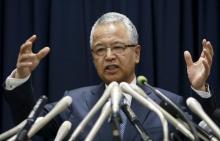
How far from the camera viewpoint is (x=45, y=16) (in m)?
2.15

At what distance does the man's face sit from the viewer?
1479mm

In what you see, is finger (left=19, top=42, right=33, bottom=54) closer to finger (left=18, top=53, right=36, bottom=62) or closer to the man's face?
finger (left=18, top=53, right=36, bottom=62)

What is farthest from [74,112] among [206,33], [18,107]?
[206,33]

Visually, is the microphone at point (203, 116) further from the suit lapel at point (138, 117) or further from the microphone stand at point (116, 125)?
the suit lapel at point (138, 117)

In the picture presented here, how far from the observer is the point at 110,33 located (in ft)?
5.00

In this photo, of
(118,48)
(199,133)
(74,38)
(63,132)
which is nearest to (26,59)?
(118,48)

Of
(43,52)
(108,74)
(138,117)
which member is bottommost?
(138,117)

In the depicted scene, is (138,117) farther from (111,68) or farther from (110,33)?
(110,33)

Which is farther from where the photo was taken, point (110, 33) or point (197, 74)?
point (110, 33)

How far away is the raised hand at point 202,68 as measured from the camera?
4.27 ft

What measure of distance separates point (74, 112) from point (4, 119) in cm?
85

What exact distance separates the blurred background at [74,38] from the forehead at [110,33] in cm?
57

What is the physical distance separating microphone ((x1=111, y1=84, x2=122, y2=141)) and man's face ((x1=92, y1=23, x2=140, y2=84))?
623mm

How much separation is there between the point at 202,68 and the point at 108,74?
0.32 metres
